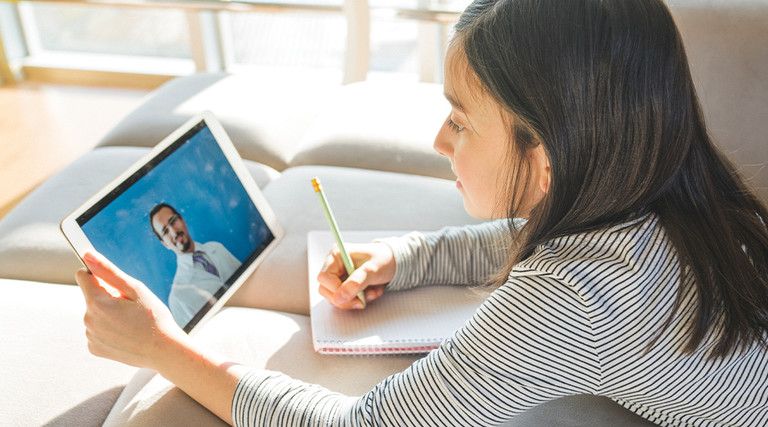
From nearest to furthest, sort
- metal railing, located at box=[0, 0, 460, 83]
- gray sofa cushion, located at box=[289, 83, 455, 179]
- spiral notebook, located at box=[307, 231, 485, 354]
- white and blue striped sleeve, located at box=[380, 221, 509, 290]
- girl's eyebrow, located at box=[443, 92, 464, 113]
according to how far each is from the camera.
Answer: girl's eyebrow, located at box=[443, 92, 464, 113] < spiral notebook, located at box=[307, 231, 485, 354] < white and blue striped sleeve, located at box=[380, 221, 509, 290] < gray sofa cushion, located at box=[289, 83, 455, 179] < metal railing, located at box=[0, 0, 460, 83]

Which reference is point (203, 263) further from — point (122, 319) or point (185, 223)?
point (122, 319)

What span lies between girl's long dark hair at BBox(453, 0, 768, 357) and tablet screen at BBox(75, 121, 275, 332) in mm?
443

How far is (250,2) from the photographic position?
229cm

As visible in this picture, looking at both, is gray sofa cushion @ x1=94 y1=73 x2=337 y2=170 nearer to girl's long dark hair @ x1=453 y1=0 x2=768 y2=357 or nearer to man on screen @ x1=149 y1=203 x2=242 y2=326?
man on screen @ x1=149 y1=203 x2=242 y2=326

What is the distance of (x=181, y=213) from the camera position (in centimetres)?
90

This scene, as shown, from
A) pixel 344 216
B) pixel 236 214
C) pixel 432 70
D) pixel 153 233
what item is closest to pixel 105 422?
pixel 153 233

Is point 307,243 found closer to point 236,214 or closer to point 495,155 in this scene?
point 236,214

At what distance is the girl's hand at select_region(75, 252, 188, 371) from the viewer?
730 mm

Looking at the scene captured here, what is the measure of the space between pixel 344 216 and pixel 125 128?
68 cm

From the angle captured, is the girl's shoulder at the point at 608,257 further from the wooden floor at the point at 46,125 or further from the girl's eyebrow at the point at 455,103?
the wooden floor at the point at 46,125

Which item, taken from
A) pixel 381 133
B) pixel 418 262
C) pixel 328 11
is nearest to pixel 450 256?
pixel 418 262

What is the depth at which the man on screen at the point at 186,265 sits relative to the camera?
849mm

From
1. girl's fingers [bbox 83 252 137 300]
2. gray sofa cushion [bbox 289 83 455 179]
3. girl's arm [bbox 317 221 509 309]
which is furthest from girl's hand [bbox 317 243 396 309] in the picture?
gray sofa cushion [bbox 289 83 455 179]

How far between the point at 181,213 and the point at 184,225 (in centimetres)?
2
